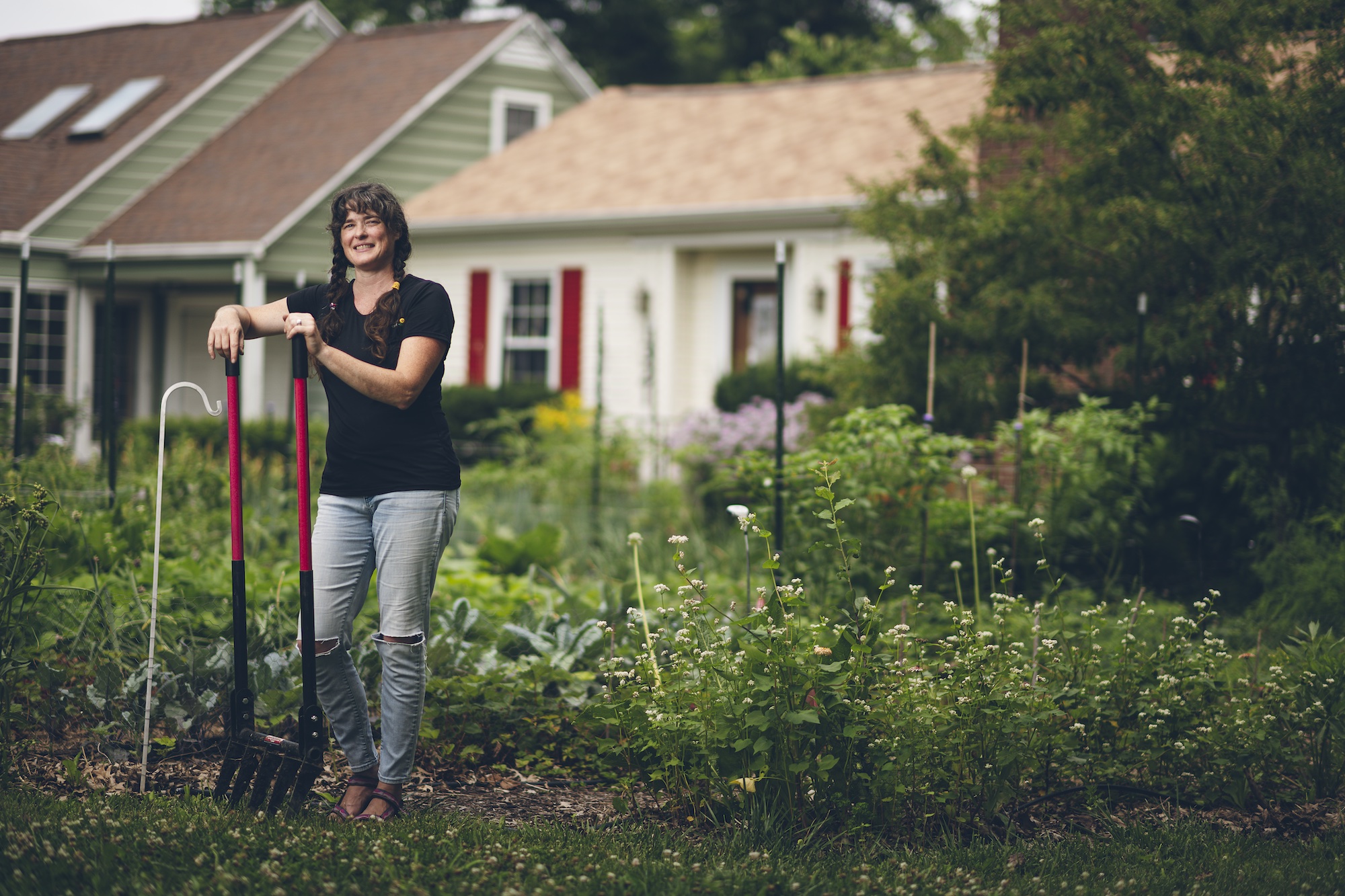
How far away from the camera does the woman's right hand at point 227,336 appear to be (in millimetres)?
3385

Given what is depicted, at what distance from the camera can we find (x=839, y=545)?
3582mm

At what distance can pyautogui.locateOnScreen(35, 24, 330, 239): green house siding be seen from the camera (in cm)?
1675

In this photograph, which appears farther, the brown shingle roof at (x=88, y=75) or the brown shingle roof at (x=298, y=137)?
the brown shingle roof at (x=88, y=75)

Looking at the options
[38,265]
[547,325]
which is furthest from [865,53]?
[38,265]

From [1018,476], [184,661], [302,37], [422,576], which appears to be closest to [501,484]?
[1018,476]

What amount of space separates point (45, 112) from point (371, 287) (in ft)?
59.0

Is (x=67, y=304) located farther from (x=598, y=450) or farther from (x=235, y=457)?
(x=235, y=457)

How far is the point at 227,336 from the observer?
11.1ft

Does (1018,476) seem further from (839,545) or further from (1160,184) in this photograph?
(839,545)

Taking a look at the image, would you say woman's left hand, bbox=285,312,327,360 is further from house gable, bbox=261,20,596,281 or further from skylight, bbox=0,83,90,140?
skylight, bbox=0,83,90,140

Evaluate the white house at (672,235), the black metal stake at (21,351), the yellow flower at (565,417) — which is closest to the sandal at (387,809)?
the black metal stake at (21,351)

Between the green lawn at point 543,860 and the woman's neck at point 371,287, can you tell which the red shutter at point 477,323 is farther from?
the green lawn at point 543,860

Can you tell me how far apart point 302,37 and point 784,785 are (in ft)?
60.7

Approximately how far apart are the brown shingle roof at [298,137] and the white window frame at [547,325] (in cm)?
278
